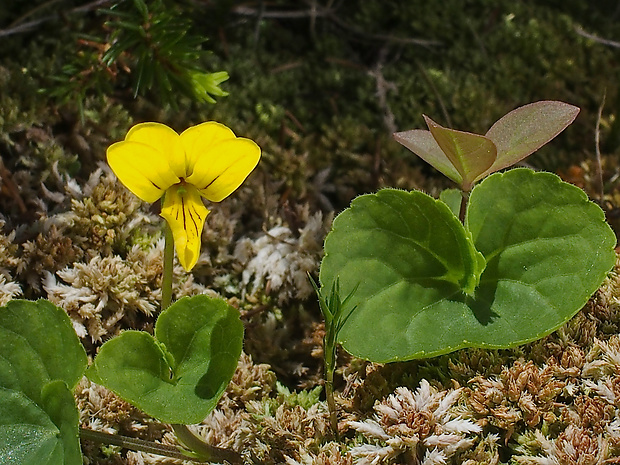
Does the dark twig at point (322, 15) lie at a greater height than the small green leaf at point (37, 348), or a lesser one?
greater

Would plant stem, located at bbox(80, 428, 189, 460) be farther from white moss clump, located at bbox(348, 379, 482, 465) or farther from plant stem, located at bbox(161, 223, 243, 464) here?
white moss clump, located at bbox(348, 379, 482, 465)

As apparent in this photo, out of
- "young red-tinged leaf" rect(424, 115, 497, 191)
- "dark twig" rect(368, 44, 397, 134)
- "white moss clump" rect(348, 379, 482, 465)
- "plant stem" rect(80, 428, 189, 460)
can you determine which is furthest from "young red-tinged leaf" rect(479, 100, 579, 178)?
"plant stem" rect(80, 428, 189, 460)

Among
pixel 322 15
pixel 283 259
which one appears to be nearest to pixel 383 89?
pixel 322 15

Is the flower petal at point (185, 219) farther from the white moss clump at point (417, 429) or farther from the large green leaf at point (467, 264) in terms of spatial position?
the white moss clump at point (417, 429)

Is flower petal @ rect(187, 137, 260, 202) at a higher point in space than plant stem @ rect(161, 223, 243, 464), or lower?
higher

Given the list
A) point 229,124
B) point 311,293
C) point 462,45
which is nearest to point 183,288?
point 311,293

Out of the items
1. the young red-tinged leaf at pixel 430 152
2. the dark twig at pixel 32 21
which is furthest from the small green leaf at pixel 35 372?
the dark twig at pixel 32 21
